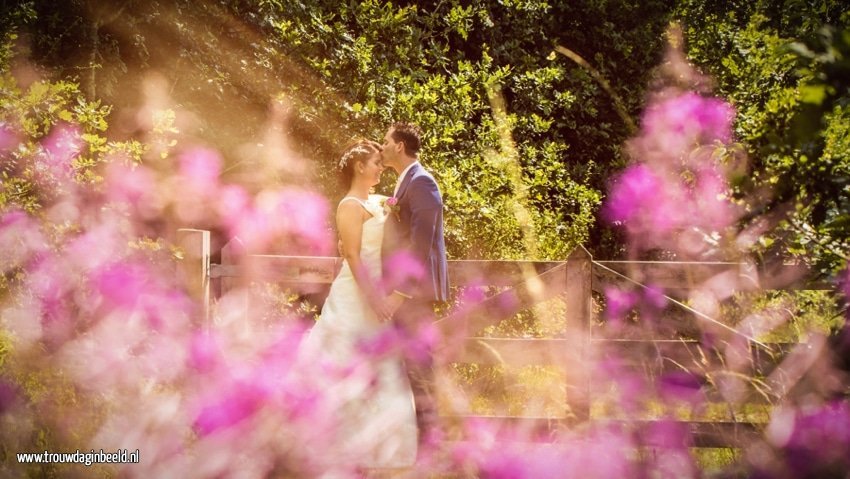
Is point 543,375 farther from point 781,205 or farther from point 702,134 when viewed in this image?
point 781,205

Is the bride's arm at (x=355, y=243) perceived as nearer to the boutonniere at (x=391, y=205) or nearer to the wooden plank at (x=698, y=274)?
the boutonniere at (x=391, y=205)

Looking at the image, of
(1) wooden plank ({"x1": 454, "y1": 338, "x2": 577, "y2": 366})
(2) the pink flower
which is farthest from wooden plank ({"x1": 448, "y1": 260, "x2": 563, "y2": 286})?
(2) the pink flower

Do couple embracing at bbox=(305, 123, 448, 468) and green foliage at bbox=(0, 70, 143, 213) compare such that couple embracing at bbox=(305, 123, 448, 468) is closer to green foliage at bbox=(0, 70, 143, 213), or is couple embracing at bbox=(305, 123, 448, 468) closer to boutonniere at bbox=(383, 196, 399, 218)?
boutonniere at bbox=(383, 196, 399, 218)

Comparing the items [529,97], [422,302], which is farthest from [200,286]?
[529,97]

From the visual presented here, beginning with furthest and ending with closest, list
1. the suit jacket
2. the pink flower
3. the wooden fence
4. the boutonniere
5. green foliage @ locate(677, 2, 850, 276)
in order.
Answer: the pink flower < the boutonniere < the suit jacket < the wooden fence < green foliage @ locate(677, 2, 850, 276)

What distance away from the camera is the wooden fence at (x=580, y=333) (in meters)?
4.46

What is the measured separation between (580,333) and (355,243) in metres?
1.63

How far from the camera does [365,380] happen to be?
15.5 ft

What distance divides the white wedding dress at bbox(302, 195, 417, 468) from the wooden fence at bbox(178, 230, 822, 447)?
1.67ft

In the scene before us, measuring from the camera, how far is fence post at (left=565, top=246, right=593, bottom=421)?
4.81m

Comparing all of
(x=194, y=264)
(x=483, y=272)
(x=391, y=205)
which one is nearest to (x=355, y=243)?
(x=391, y=205)

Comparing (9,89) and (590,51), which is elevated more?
(590,51)

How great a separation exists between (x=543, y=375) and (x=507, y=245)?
1.39 metres

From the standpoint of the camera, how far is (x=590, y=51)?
34.7 ft
